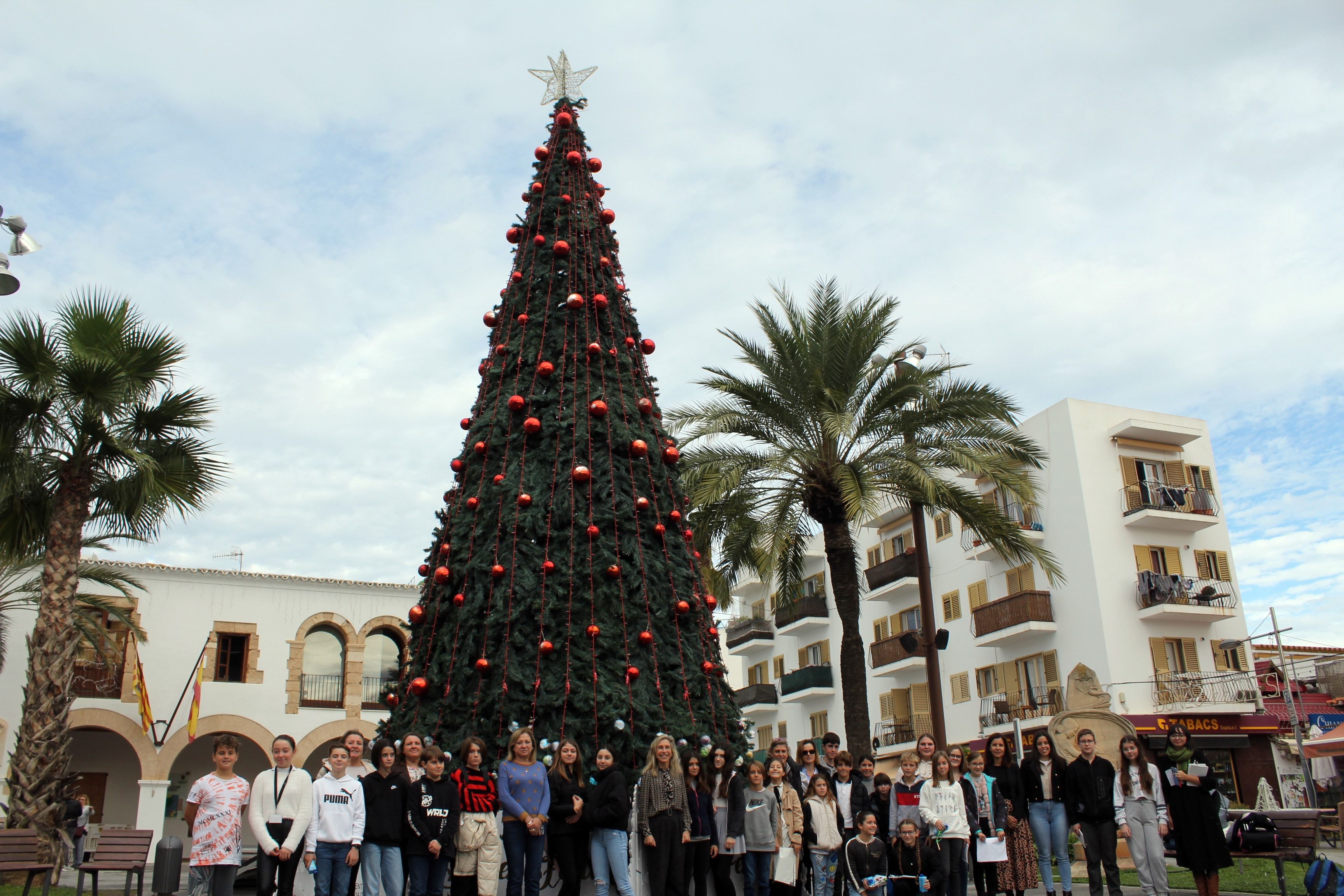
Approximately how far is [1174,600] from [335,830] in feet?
80.3

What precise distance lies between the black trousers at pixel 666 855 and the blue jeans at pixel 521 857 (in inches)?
34.6

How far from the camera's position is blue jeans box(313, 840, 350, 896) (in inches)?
286

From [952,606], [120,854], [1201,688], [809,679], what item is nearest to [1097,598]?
[1201,688]

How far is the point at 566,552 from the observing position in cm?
916

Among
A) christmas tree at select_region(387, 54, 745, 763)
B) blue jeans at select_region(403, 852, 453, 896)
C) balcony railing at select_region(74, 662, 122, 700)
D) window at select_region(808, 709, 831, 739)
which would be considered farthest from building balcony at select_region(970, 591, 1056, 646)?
blue jeans at select_region(403, 852, 453, 896)

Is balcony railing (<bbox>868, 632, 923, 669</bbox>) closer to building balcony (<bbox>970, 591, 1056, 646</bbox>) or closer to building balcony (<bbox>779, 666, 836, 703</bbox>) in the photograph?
building balcony (<bbox>779, 666, 836, 703</bbox>)

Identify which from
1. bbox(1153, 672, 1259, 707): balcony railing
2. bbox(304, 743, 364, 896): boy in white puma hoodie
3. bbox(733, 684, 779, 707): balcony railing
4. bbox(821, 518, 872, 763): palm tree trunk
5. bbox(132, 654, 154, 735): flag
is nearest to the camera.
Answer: bbox(304, 743, 364, 896): boy in white puma hoodie

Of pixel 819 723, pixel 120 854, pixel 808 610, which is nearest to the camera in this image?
pixel 120 854

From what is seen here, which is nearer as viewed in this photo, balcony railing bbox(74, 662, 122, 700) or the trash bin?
the trash bin

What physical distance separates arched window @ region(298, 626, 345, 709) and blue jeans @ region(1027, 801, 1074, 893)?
19015 mm

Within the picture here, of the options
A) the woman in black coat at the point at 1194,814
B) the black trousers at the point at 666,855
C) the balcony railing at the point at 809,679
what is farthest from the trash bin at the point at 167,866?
the balcony railing at the point at 809,679

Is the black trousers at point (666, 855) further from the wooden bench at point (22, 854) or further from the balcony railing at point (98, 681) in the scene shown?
the balcony railing at point (98, 681)

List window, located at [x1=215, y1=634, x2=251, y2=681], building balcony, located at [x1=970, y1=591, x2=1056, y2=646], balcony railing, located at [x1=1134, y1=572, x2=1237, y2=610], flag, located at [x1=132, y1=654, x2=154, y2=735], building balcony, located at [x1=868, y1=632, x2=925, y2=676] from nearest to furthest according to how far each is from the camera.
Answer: flag, located at [x1=132, y1=654, x2=154, y2=735], window, located at [x1=215, y1=634, x2=251, y2=681], balcony railing, located at [x1=1134, y1=572, x2=1237, y2=610], building balcony, located at [x1=970, y1=591, x2=1056, y2=646], building balcony, located at [x1=868, y1=632, x2=925, y2=676]

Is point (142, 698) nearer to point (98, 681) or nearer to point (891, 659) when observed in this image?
Result: point (98, 681)
